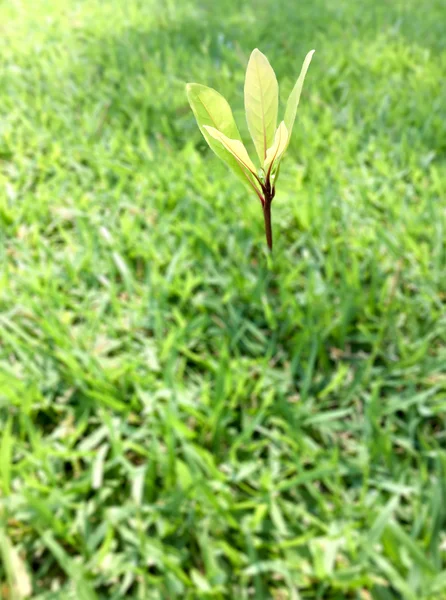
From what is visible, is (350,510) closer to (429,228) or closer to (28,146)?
(429,228)

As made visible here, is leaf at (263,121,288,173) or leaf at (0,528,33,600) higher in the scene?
leaf at (263,121,288,173)

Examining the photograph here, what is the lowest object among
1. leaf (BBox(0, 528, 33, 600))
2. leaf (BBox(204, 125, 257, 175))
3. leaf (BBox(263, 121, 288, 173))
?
leaf (BBox(0, 528, 33, 600))

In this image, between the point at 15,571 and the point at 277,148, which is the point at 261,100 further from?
the point at 15,571

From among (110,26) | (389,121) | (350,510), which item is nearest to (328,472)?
(350,510)

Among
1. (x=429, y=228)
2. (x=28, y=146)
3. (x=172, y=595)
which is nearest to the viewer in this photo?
(x=172, y=595)

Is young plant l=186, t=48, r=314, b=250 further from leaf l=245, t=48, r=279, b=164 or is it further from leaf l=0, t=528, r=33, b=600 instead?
leaf l=0, t=528, r=33, b=600

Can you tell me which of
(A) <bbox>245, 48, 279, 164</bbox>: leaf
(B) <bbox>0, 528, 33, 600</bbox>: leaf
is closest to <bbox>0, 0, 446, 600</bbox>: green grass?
(B) <bbox>0, 528, 33, 600</bbox>: leaf

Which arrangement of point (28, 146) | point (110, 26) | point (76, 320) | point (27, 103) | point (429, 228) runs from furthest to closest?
point (110, 26) → point (27, 103) → point (28, 146) → point (429, 228) → point (76, 320)

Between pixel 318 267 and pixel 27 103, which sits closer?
pixel 318 267
